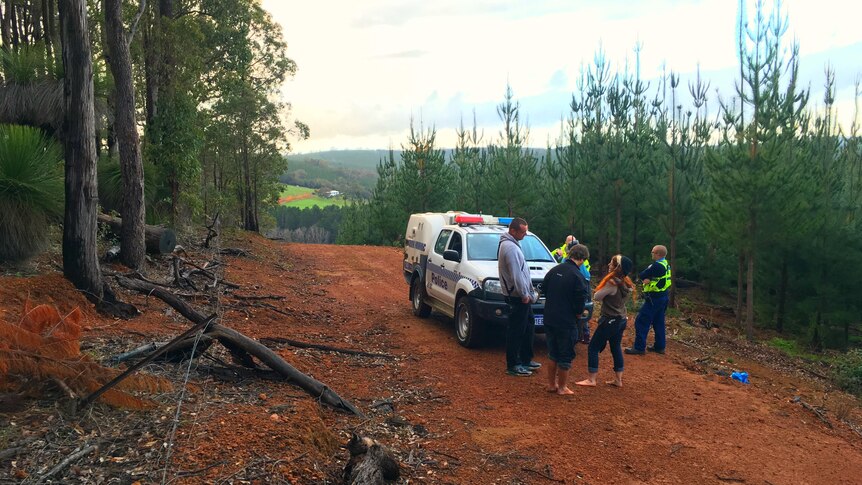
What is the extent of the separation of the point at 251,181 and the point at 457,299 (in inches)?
1194

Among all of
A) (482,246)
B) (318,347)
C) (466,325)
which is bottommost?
(318,347)

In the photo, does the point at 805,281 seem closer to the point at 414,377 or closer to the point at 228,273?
the point at 414,377

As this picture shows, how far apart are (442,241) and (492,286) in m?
2.56

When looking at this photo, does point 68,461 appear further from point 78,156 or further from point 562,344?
point 78,156

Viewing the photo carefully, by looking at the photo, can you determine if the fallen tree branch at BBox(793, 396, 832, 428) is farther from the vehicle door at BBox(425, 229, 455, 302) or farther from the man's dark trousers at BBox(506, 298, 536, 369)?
the vehicle door at BBox(425, 229, 455, 302)

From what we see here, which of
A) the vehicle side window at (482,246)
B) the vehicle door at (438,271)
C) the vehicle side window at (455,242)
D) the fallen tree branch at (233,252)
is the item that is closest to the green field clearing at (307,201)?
the fallen tree branch at (233,252)

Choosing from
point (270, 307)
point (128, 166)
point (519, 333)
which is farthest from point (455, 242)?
point (128, 166)

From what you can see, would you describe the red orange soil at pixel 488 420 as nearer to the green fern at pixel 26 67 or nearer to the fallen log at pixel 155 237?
the fallen log at pixel 155 237

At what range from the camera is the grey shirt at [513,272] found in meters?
7.50

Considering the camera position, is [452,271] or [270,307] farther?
[270,307]

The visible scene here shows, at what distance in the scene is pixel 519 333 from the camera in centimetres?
780

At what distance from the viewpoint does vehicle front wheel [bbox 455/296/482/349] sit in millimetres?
8945

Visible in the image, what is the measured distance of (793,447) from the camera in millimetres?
5902

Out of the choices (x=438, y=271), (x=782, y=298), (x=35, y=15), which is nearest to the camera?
(x=438, y=271)
